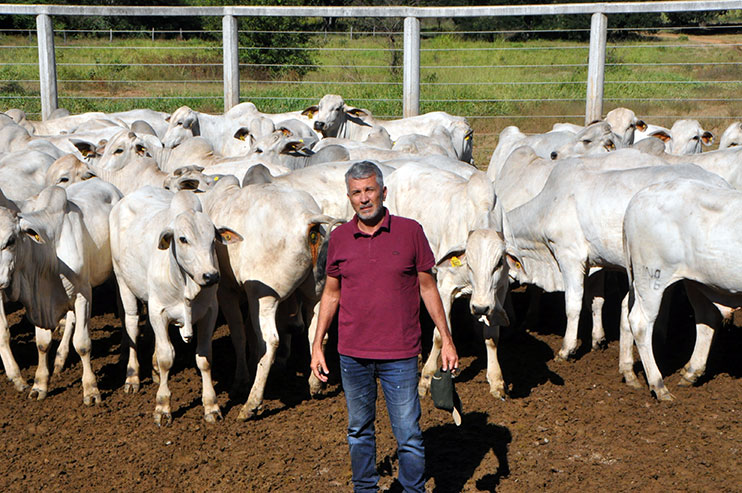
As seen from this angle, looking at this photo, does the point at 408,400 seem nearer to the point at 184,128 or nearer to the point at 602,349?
the point at 602,349

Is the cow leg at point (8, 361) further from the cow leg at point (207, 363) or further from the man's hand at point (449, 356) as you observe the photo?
the man's hand at point (449, 356)

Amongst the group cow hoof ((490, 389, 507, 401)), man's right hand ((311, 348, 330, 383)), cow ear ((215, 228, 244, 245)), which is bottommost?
cow hoof ((490, 389, 507, 401))

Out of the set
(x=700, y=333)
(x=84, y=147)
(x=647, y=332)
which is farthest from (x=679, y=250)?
(x=84, y=147)

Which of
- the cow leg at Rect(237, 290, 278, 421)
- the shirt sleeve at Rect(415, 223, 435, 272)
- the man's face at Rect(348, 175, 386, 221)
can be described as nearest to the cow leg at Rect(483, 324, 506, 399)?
the cow leg at Rect(237, 290, 278, 421)

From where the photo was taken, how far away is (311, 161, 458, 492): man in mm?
4965

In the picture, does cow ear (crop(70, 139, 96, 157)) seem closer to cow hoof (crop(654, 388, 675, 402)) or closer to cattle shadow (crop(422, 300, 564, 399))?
cattle shadow (crop(422, 300, 564, 399))

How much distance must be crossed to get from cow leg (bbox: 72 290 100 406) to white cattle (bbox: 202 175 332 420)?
1.27m

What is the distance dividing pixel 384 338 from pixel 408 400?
374 millimetres

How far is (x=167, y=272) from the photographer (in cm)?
702

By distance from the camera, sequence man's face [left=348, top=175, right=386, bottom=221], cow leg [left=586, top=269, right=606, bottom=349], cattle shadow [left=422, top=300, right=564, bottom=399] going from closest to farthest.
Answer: man's face [left=348, top=175, right=386, bottom=221], cattle shadow [left=422, top=300, right=564, bottom=399], cow leg [left=586, top=269, right=606, bottom=349]

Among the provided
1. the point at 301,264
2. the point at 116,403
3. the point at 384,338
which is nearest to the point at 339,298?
the point at 384,338

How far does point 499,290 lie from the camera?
23.6 ft

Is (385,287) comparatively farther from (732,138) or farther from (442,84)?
(442,84)

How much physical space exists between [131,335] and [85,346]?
420 mm
